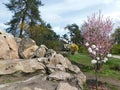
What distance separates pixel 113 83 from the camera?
16.5 metres

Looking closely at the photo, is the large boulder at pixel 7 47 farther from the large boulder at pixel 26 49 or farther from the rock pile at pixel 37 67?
the large boulder at pixel 26 49

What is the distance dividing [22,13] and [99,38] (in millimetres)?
24652

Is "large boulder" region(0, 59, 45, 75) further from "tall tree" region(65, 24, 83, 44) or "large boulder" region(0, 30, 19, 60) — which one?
"tall tree" region(65, 24, 83, 44)

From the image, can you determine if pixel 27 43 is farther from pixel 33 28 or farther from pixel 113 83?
pixel 33 28

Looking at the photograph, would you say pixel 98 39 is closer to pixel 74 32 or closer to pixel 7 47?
pixel 7 47

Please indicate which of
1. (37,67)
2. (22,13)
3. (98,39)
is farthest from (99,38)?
(22,13)

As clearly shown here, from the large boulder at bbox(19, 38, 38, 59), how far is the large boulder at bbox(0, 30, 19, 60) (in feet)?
0.90

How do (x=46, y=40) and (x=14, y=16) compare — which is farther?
(x=14, y=16)

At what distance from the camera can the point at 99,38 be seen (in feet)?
57.7

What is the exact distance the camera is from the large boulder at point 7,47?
15828 millimetres

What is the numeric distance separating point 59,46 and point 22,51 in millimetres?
18599

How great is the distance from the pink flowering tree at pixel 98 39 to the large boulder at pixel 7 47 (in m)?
3.41

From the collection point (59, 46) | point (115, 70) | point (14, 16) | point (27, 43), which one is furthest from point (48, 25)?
point (27, 43)

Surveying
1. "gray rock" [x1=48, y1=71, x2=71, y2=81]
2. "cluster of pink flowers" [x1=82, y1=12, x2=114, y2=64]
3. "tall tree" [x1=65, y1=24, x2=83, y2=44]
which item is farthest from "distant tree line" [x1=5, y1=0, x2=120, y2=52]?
"gray rock" [x1=48, y1=71, x2=71, y2=81]
